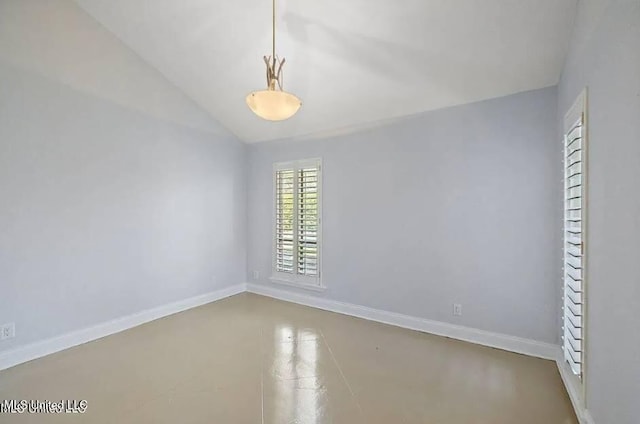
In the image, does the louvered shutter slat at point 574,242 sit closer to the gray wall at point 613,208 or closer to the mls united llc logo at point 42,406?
the gray wall at point 613,208

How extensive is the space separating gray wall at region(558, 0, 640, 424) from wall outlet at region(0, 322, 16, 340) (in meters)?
4.37

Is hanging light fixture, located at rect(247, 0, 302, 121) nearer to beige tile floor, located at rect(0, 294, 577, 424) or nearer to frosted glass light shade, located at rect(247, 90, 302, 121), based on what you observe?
frosted glass light shade, located at rect(247, 90, 302, 121)

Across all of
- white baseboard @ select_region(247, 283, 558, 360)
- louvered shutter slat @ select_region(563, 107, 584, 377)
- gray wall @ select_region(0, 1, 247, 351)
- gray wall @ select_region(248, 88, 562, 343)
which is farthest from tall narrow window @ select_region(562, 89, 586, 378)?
gray wall @ select_region(0, 1, 247, 351)

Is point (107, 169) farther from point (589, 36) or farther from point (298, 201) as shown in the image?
point (589, 36)

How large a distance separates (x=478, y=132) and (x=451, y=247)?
126cm

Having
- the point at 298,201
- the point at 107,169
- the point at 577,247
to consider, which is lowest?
the point at 577,247

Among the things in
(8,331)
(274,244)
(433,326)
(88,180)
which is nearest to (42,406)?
(8,331)

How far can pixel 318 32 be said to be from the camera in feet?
9.41

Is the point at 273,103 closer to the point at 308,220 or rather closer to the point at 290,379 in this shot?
the point at 290,379

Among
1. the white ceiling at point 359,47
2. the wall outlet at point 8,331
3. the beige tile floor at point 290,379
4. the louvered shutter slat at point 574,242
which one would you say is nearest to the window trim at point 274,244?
the white ceiling at point 359,47

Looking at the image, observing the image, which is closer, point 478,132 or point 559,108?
point 559,108

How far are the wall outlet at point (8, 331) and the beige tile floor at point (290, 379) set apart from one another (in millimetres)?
306

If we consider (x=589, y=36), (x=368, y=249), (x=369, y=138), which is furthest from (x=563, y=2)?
(x=368, y=249)

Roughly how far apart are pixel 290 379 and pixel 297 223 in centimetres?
248
